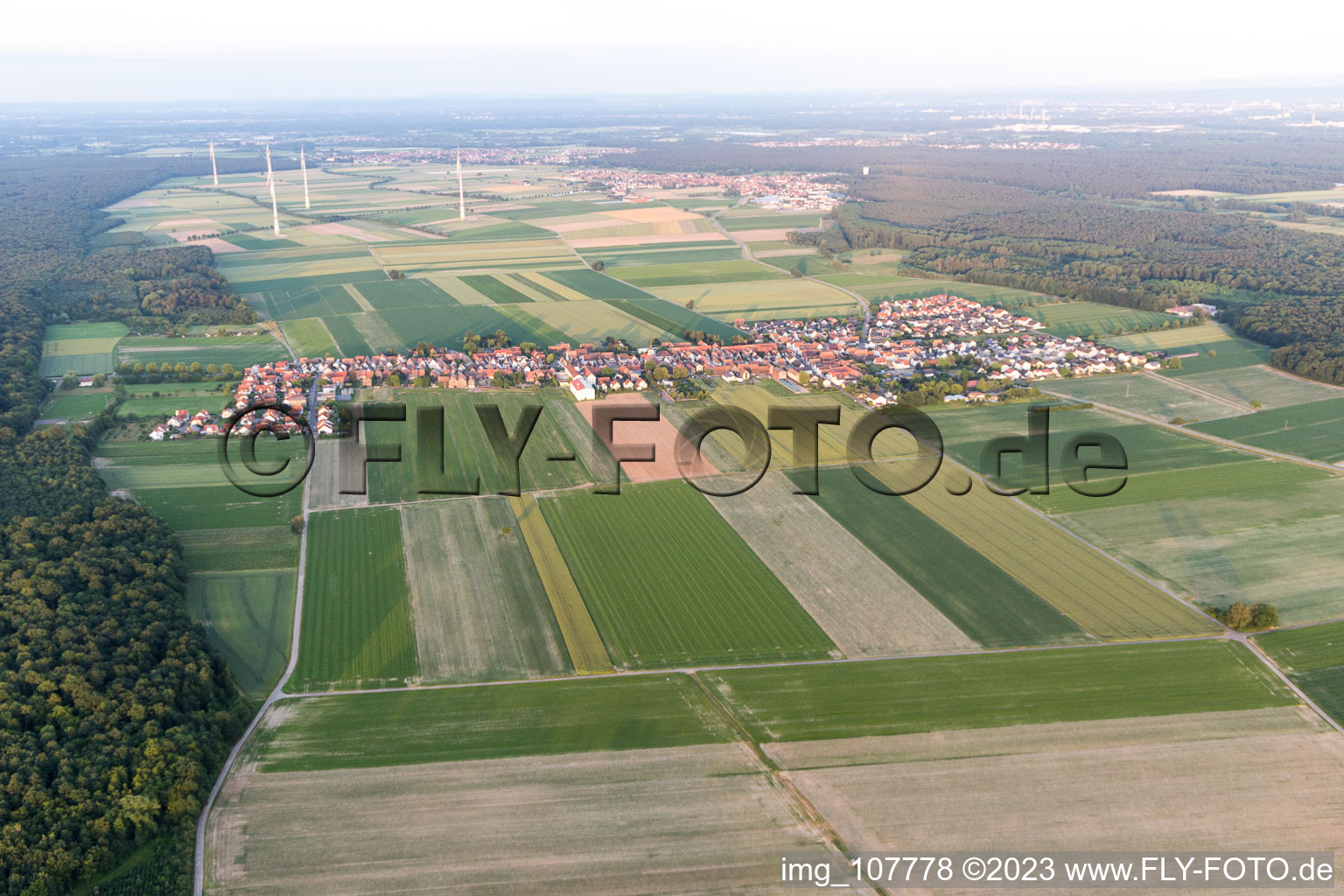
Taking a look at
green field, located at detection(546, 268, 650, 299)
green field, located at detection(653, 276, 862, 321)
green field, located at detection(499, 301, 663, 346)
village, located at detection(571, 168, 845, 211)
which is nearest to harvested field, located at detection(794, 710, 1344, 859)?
green field, located at detection(499, 301, 663, 346)

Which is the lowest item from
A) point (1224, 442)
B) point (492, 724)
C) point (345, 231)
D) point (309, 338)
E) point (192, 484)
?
point (492, 724)

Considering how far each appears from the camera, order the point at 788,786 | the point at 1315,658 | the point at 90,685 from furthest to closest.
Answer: the point at 1315,658, the point at 90,685, the point at 788,786

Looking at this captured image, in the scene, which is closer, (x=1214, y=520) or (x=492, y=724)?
(x=492, y=724)

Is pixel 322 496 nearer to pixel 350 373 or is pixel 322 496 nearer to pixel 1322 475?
pixel 350 373

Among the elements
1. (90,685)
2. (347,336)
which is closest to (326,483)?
(90,685)

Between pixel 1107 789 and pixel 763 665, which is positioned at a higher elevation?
pixel 763 665

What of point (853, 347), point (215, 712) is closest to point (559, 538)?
point (215, 712)

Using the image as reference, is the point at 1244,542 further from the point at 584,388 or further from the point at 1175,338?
the point at 1175,338
